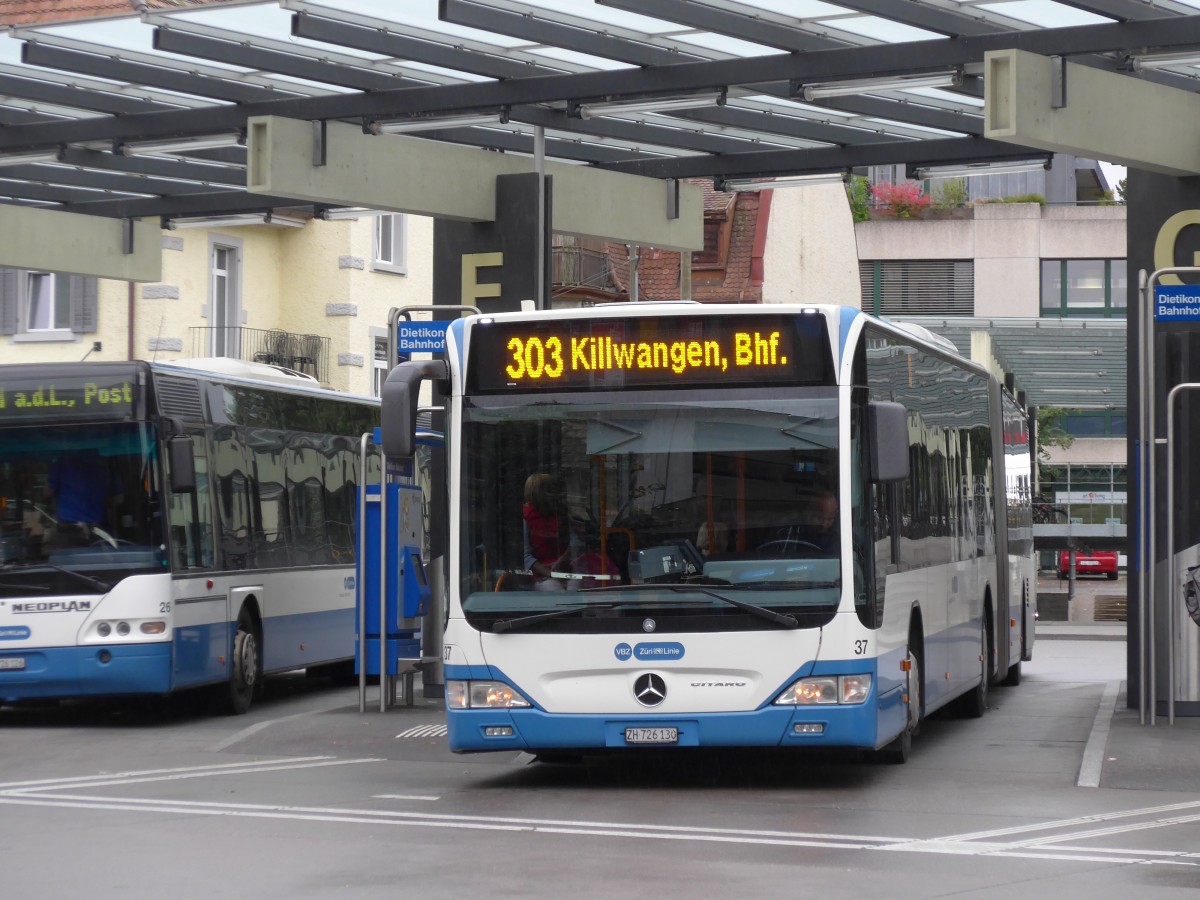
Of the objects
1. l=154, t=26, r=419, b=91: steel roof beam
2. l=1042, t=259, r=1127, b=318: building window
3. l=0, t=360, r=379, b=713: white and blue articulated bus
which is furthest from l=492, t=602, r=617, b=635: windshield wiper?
l=1042, t=259, r=1127, b=318: building window

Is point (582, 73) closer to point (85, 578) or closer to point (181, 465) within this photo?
point (181, 465)

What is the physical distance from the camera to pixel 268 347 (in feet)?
133

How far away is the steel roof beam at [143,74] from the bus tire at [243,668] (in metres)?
4.28

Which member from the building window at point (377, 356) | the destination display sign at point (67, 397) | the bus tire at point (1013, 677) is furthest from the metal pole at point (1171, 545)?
the building window at point (377, 356)

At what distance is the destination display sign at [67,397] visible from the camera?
54.8 ft

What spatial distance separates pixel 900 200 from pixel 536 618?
54.4 m

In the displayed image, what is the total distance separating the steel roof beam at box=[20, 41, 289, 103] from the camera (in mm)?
16500

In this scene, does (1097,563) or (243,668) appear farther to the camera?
(1097,563)

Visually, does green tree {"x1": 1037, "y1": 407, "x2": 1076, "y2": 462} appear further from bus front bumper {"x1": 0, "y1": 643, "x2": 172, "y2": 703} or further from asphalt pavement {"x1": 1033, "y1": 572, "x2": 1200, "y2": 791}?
bus front bumper {"x1": 0, "y1": 643, "x2": 172, "y2": 703}

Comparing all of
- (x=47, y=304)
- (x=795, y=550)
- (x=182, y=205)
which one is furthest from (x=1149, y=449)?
(x=47, y=304)

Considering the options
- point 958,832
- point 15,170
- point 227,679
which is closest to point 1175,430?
point 958,832

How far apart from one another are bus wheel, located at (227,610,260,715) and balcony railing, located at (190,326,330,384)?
20.9m

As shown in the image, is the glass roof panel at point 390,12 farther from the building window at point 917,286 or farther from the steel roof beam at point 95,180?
the building window at point 917,286

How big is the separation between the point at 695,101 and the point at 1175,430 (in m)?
4.28
